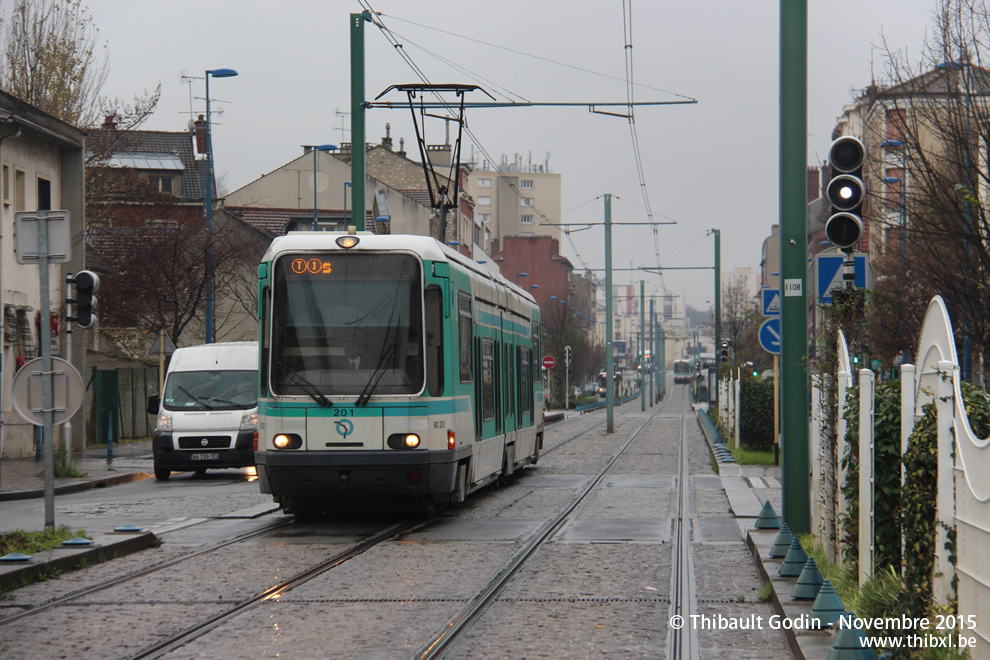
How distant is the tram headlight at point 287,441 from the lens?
13.0 m

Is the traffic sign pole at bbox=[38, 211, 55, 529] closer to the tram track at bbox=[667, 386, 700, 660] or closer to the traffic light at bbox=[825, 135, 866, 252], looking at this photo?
the tram track at bbox=[667, 386, 700, 660]

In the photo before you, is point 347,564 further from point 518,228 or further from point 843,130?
point 518,228

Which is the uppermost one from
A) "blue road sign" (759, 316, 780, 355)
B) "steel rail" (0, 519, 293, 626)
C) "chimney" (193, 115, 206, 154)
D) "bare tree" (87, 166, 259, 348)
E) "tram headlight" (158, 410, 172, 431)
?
"chimney" (193, 115, 206, 154)

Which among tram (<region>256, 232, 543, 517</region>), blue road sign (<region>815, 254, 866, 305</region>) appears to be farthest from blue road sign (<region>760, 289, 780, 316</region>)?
tram (<region>256, 232, 543, 517</region>)

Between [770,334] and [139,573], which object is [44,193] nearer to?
[770,334]

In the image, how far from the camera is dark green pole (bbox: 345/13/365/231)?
62.8ft

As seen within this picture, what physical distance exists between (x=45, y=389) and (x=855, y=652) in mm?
8651

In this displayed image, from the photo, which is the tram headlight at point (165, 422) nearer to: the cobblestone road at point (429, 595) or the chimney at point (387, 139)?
the cobblestone road at point (429, 595)

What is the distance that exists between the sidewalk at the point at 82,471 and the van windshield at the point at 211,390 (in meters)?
1.63

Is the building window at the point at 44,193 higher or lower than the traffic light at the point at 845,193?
higher

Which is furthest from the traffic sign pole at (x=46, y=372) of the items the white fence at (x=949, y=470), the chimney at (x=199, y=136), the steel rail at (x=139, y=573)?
the chimney at (x=199, y=136)

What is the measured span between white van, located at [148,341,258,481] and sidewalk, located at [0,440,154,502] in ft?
3.59

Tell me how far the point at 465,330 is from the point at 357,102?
21.7 feet

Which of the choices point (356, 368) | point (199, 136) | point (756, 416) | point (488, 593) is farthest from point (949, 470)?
point (199, 136)
